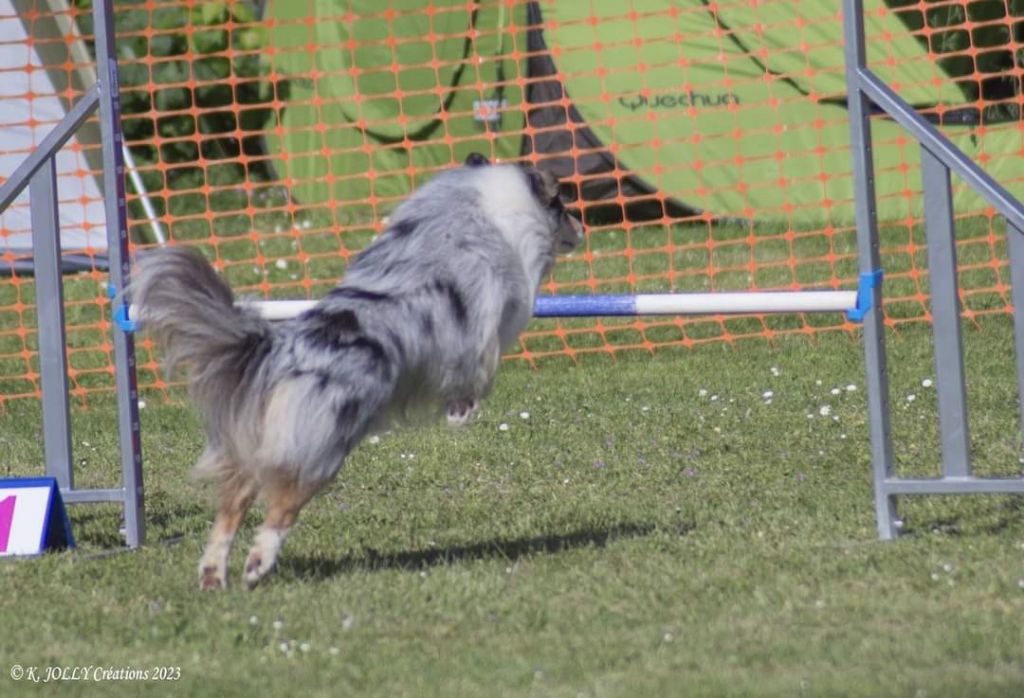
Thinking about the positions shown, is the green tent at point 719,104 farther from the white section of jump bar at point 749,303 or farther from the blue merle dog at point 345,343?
the blue merle dog at point 345,343

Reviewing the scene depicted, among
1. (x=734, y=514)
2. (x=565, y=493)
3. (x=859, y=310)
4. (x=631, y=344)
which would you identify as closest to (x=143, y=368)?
(x=631, y=344)

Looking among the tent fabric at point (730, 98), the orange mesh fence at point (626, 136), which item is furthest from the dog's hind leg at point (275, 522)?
the tent fabric at point (730, 98)

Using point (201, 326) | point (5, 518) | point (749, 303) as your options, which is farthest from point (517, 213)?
point (5, 518)

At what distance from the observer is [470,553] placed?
17.8 ft

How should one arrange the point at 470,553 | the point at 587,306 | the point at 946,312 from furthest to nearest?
the point at 587,306
the point at 470,553
the point at 946,312

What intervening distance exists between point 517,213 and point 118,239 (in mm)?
1486

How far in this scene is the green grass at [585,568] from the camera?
4.04 metres

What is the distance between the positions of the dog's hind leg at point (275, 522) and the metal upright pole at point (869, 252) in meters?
1.93

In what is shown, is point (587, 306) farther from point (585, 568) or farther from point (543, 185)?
point (585, 568)

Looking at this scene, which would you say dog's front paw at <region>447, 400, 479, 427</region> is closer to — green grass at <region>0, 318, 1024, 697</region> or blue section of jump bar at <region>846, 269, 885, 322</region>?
green grass at <region>0, 318, 1024, 697</region>

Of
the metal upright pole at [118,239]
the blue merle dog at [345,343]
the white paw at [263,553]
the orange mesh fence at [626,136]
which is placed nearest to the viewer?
the blue merle dog at [345,343]

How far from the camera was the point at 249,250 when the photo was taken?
40.3 feet

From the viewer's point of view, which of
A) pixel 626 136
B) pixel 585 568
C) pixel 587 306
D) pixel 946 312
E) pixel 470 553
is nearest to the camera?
pixel 585 568

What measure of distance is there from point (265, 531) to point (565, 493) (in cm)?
180
